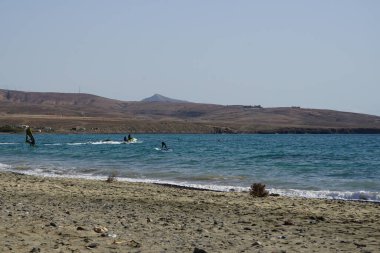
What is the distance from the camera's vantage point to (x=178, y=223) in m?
11.1

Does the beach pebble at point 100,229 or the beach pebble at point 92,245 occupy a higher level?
the beach pebble at point 100,229

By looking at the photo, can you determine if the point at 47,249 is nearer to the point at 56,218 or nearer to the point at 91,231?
the point at 91,231

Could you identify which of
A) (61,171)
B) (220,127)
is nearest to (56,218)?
(61,171)

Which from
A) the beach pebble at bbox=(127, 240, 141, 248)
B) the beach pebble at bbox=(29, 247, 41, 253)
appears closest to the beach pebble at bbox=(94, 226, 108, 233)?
the beach pebble at bbox=(127, 240, 141, 248)

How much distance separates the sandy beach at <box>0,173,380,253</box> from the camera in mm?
8805

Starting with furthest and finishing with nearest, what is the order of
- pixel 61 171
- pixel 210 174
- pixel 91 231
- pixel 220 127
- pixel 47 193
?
pixel 220 127 → pixel 61 171 → pixel 210 174 → pixel 47 193 → pixel 91 231

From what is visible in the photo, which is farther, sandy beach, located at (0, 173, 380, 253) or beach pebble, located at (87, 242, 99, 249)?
sandy beach, located at (0, 173, 380, 253)

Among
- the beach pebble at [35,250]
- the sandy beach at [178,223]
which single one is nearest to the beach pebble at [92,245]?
the sandy beach at [178,223]

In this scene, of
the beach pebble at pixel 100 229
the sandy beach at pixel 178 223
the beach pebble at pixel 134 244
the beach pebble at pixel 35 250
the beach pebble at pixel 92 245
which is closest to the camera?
the beach pebble at pixel 35 250

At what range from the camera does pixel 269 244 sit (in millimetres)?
9055

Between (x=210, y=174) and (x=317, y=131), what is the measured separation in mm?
136903

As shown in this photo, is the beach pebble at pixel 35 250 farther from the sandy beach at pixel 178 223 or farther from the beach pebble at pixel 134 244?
the beach pebble at pixel 134 244

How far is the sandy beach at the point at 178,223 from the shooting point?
28.9 ft

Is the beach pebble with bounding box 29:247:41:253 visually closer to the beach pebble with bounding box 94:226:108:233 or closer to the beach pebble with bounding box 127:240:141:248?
the beach pebble with bounding box 127:240:141:248
